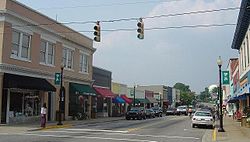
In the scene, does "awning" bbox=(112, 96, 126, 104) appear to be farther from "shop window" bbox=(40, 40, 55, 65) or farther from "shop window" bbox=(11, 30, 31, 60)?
"shop window" bbox=(11, 30, 31, 60)

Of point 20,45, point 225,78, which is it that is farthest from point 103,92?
point 20,45

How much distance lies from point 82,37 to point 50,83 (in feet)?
36.9

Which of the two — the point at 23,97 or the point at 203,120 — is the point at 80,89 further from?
the point at 203,120

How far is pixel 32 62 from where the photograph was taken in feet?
113

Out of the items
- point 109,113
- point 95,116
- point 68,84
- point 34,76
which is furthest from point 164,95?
point 34,76

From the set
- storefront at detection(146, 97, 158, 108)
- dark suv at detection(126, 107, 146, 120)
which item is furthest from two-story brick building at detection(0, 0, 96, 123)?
storefront at detection(146, 97, 158, 108)

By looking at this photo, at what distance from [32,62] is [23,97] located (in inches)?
127

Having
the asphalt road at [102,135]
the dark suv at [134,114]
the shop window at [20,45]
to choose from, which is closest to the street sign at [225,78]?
the asphalt road at [102,135]

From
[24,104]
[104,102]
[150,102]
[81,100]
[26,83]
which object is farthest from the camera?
[150,102]

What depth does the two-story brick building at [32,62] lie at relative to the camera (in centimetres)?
3027

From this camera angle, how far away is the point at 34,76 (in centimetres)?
3469

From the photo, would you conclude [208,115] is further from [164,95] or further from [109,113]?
[164,95]

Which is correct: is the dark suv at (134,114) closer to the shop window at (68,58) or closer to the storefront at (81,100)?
the storefront at (81,100)

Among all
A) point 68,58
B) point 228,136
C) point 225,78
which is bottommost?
point 228,136
